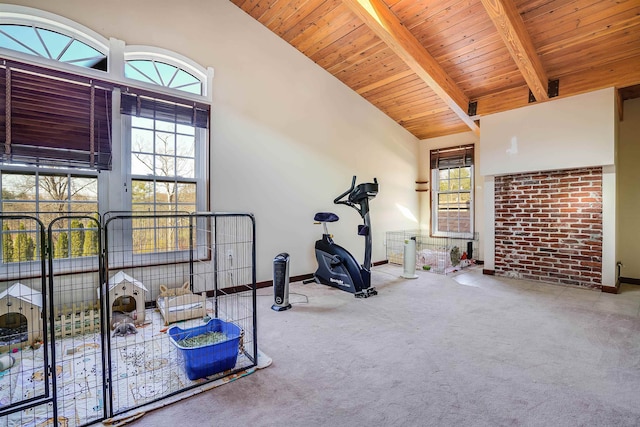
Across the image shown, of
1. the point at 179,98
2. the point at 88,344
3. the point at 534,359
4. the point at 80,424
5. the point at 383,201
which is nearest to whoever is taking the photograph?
the point at 80,424

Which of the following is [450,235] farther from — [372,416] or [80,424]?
[80,424]

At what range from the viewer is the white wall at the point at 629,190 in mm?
4402

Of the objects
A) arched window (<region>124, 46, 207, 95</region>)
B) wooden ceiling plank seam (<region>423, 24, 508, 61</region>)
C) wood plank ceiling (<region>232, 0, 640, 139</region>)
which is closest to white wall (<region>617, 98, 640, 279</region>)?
wood plank ceiling (<region>232, 0, 640, 139</region>)

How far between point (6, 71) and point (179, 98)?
1407mm

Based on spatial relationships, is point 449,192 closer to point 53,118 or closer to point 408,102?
point 408,102

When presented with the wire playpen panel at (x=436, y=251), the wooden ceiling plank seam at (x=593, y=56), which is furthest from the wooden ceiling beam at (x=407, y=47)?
the wire playpen panel at (x=436, y=251)

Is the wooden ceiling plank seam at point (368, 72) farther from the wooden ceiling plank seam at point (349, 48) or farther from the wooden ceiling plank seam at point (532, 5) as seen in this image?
the wooden ceiling plank seam at point (532, 5)

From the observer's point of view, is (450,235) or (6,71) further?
(450,235)

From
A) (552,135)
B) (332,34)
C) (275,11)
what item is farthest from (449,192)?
(275,11)

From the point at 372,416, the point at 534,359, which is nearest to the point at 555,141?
the point at 534,359

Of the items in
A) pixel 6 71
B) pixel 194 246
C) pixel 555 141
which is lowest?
pixel 194 246

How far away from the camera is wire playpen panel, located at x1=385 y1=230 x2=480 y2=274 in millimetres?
5309

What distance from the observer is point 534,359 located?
2.21 metres

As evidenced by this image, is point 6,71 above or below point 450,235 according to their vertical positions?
above
